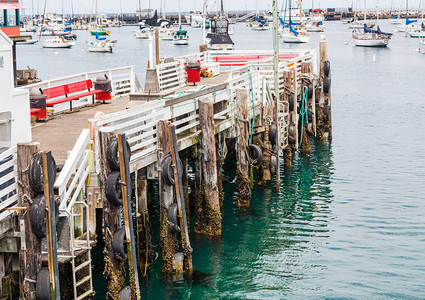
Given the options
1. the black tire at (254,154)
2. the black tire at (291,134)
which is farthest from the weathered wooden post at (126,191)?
the black tire at (291,134)

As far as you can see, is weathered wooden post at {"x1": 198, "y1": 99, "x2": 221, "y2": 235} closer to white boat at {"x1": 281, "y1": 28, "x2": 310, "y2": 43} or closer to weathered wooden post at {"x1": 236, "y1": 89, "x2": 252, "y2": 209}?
weathered wooden post at {"x1": 236, "y1": 89, "x2": 252, "y2": 209}

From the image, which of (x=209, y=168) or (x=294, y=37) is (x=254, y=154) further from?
(x=294, y=37)

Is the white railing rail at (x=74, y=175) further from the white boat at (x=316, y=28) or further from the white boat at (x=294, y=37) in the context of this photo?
the white boat at (x=316, y=28)

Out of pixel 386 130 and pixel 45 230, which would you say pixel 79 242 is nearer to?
pixel 45 230

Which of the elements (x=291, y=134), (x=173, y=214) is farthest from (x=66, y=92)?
(x=291, y=134)

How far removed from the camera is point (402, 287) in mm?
16516

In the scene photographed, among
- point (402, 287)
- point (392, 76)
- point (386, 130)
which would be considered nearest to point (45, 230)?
point (402, 287)

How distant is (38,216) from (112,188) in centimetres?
200

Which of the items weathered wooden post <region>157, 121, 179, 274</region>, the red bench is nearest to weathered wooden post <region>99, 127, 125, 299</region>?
weathered wooden post <region>157, 121, 179, 274</region>

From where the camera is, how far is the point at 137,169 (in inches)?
598

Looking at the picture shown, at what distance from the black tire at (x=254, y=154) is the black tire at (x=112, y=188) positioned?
9447 millimetres

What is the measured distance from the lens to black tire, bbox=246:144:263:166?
72.8 ft

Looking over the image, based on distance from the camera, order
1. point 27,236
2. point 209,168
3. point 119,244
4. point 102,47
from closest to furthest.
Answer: point 27,236, point 119,244, point 209,168, point 102,47

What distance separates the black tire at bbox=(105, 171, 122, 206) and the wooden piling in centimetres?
188
